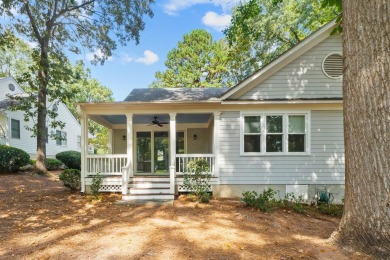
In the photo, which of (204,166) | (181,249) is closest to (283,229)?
(181,249)

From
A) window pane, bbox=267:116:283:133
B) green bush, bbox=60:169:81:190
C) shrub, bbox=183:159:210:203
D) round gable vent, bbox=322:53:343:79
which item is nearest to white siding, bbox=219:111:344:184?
shrub, bbox=183:159:210:203

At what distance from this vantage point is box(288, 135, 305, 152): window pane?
8.33m

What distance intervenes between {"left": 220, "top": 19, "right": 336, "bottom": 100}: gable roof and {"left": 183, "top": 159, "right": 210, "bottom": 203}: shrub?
7.82 ft

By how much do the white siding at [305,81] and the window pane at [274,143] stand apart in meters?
1.40

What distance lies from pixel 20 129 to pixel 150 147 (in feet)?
40.1

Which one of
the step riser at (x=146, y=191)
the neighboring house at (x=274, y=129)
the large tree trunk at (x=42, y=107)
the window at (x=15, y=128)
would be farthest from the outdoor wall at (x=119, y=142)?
the window at (x=15, y=128)

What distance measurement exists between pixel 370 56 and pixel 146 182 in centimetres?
706

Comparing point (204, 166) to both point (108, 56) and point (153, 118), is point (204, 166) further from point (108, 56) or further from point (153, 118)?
point (108, 56)

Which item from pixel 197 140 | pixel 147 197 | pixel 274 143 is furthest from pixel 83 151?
pixel 274 143

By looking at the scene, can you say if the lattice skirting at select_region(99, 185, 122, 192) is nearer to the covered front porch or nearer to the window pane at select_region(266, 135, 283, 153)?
the covered front porch

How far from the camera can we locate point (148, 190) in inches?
317

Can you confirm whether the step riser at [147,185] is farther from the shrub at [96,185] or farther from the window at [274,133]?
the window at [274,133]

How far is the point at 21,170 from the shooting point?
13773 mm

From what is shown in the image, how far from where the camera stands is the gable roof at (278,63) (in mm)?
8180
